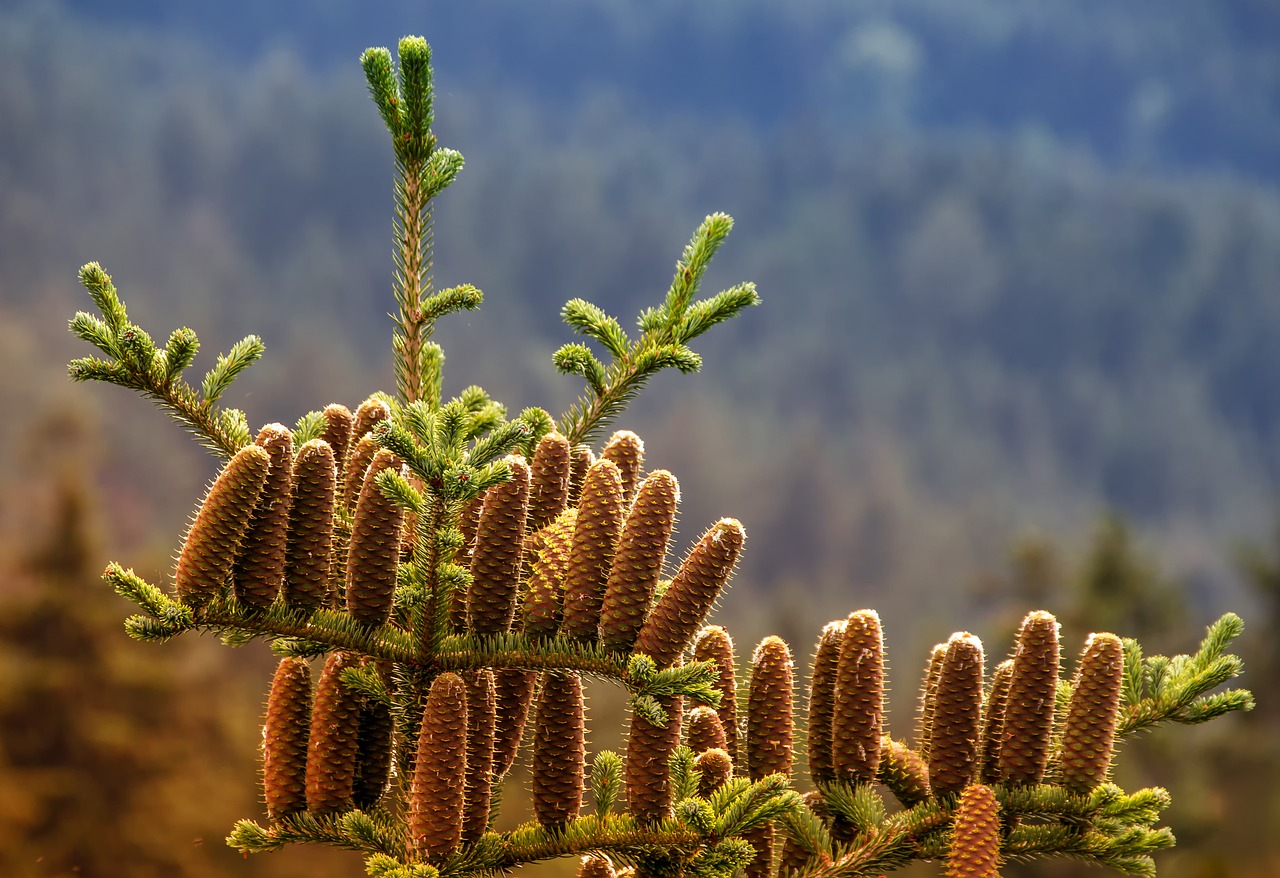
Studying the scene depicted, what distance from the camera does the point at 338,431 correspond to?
3.66m

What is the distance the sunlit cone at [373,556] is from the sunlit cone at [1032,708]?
170 centimetres

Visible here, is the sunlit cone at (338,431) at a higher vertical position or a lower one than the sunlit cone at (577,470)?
lower

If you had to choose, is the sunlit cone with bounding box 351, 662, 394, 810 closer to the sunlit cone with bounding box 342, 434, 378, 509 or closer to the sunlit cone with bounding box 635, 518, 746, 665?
the sunlit cone with bounding box 342, 434, 378, 509

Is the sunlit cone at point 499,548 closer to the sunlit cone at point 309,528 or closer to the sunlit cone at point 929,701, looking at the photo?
the sunlit cone at point 309,528

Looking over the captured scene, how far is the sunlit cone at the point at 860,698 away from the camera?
3457 mm

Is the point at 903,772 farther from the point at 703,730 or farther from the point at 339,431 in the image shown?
the point at 339,431

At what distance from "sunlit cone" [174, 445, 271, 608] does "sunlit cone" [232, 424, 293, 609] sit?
0.04 meters

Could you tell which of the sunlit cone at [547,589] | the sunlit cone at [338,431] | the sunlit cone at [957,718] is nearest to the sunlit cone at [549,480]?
the sunlit cone at [547,589]

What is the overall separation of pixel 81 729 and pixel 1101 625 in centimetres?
2621

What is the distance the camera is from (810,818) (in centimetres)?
345

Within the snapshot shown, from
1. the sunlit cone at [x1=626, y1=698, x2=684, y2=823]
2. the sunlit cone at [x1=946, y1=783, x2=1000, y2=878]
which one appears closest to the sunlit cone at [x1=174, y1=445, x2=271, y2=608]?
the sunlit cone at [x1=626, y1=698, x2=684, y2=823]

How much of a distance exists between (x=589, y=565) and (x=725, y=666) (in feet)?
2.52

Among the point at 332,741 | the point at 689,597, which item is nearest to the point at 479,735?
the point at 332,741

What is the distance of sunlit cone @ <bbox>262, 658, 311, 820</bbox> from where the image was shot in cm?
325
